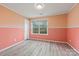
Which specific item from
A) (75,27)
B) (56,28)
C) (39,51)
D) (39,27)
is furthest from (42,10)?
(39,27)

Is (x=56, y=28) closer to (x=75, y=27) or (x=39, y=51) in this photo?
(x=75, y=27)

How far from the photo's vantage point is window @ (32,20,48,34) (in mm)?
5641

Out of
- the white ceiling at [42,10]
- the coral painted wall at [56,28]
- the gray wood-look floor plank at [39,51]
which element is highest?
the white ceiling at [42,10]

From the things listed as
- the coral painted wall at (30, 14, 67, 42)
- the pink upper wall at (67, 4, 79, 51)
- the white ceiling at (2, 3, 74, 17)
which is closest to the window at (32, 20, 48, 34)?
the coral painted wall at (30, 14, 67, 42)

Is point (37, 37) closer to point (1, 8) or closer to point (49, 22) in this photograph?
point (49, 22)

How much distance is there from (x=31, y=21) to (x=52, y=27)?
1.38 meters

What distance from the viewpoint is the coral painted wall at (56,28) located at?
5008 millimetres

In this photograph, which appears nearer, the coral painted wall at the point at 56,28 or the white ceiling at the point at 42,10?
the white ceiling at the point at 42,10

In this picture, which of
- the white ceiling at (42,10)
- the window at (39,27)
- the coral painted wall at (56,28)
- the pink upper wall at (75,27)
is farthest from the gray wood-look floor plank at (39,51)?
the window at (39,27)

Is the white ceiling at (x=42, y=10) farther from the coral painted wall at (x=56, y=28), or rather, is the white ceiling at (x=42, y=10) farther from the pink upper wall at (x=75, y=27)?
the coral painted wall at (x=56, y=28)

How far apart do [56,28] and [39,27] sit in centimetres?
97

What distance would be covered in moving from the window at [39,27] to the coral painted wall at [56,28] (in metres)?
0.25

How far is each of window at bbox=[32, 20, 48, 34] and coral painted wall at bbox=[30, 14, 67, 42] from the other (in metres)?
0.25

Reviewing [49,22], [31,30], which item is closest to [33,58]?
[49,22]
